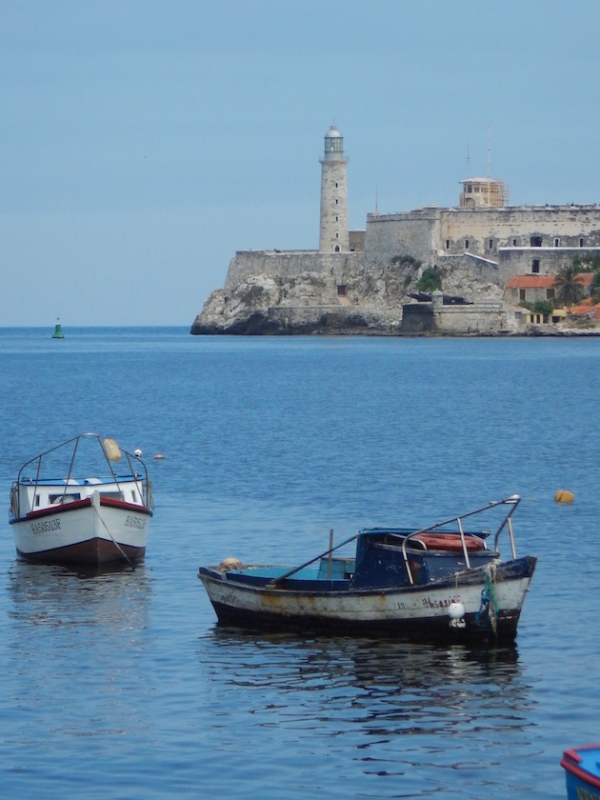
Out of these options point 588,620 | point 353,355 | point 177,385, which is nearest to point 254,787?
point 588,620

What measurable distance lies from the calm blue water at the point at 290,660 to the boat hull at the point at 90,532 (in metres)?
0.38

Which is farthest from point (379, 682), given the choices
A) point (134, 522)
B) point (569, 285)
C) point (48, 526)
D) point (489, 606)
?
point (569, 285)

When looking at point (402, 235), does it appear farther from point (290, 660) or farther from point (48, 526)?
point (290, 660)

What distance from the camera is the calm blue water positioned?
412 inches

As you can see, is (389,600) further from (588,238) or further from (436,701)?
(588,238)

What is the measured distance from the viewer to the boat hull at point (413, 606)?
45.3 feet

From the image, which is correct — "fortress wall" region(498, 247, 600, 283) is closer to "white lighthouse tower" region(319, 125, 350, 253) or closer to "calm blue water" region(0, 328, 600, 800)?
"white lighthouse tower" region(319, 125, 350, 253)

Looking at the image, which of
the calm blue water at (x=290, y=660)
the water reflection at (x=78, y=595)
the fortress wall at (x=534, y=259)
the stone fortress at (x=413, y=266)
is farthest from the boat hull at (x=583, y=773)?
the fortress wall at (x=534, y=259)

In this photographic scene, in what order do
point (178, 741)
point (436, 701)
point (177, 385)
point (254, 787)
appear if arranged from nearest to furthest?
point (254, 787), point (178, 741), point (436, 701), point (177, 385)

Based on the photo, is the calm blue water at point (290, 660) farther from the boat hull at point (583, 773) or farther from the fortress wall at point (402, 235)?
the fortress wall at point (402, 235)

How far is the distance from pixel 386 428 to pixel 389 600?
25.5 m

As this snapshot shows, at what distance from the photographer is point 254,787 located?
10.1 meters

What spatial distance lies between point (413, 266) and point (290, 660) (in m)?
82.3

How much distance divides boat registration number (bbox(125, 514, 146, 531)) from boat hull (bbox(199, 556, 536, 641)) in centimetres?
405
